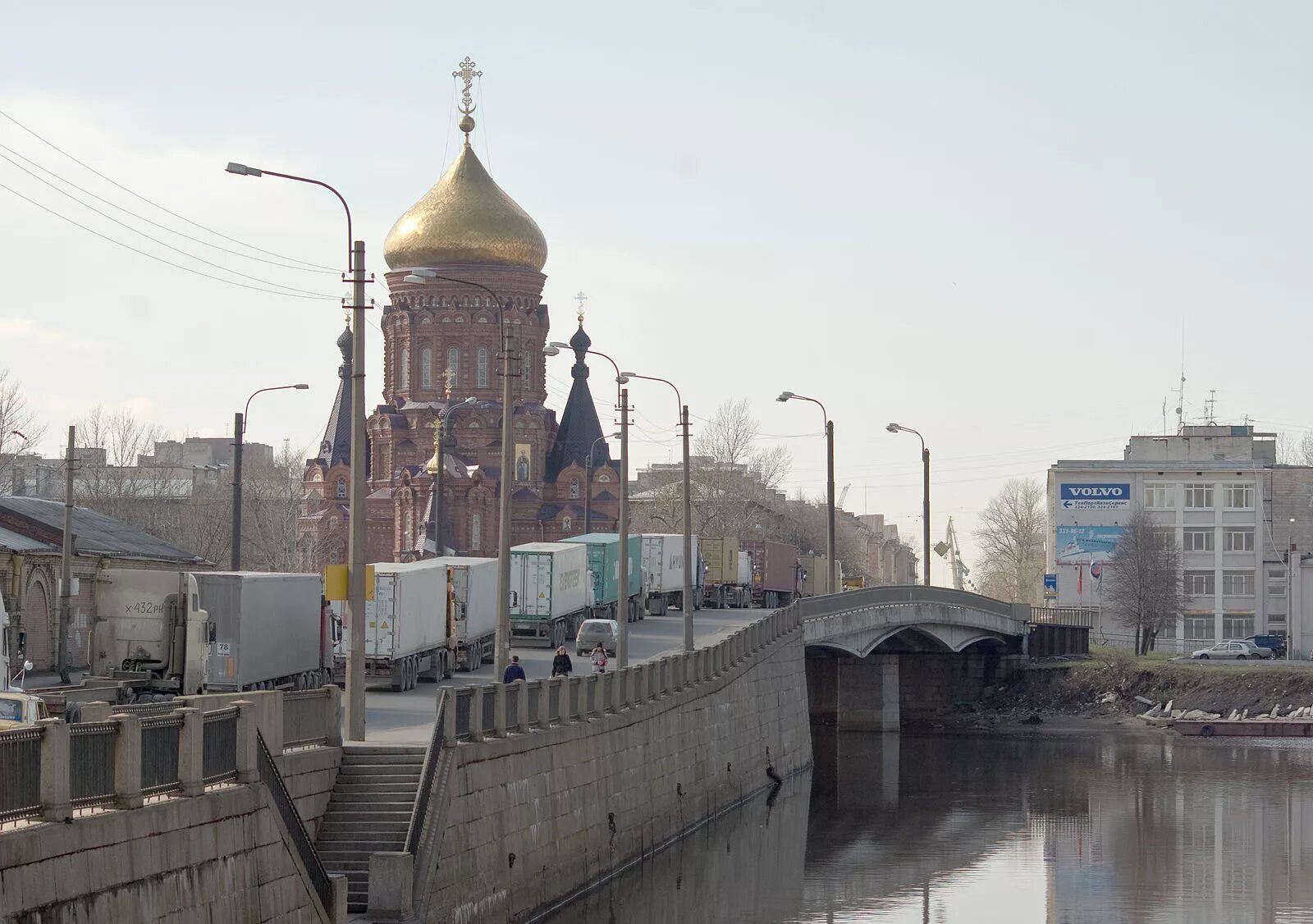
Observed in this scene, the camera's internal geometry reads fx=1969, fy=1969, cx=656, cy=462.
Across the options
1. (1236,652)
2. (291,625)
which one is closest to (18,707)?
(291,625)

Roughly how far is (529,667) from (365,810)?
837 inches

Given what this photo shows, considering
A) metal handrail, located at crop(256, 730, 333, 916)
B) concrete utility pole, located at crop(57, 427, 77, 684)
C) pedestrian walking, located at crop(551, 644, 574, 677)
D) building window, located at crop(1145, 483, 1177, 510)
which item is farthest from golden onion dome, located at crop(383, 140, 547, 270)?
metal handrail, located at crop(256, 730, 333, 916)

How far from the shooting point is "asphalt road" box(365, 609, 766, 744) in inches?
1180

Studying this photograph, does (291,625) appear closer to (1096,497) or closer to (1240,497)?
(1096,497)

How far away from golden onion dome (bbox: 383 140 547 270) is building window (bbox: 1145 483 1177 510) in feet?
109

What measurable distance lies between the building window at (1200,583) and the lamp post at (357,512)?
77527 mm

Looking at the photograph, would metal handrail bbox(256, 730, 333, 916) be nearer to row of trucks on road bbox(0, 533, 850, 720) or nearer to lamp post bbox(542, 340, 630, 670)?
row of trucks on road bbox(0, 533, 850, 720)

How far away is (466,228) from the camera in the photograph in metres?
89.6

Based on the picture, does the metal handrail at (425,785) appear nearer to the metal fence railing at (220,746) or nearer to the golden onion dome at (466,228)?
the metal fence railing at (220,746)

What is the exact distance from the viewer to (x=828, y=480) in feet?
202

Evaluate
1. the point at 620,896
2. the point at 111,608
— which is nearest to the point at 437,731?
the point at 620,896

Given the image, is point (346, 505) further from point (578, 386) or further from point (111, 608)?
point (111, 608)

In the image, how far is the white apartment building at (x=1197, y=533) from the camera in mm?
97312

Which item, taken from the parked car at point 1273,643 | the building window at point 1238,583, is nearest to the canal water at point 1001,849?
the parked car at point 1273,643
